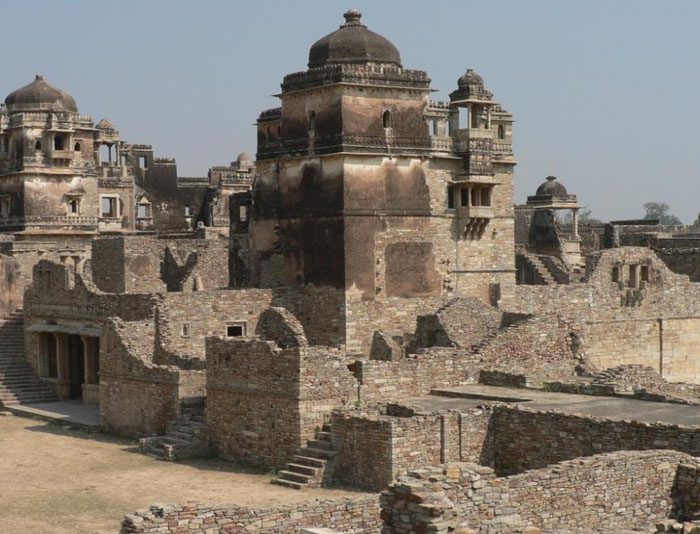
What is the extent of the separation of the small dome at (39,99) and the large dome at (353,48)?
2174 cm

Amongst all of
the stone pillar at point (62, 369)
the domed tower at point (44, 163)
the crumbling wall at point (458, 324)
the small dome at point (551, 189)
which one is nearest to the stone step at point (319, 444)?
→ the crumbling wall at point (458, 324)

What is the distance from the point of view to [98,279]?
38750mm

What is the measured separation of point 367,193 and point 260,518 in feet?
50.8

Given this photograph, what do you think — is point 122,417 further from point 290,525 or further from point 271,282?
point 290,525

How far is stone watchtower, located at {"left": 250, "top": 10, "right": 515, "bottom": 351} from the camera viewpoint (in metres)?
30.4

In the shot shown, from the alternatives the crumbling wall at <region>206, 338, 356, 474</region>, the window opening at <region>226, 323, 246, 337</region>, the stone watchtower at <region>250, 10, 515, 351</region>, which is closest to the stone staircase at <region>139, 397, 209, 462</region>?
the crumbling wall at <region>206, 338, 356, 474</region>

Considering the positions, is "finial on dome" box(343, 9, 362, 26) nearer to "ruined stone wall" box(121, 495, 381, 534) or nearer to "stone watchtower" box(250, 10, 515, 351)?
"stone watchtower" box(250, 10, 515, 351)

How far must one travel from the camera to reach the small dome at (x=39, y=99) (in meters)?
51.1

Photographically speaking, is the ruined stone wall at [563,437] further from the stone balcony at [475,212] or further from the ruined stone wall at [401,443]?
the stone balcony at [475,212]

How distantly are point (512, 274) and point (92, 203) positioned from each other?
22427mm

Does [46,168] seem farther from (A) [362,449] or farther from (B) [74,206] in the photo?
(A) [362,449]

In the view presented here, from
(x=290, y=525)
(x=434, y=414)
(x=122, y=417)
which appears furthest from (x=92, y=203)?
(x=290, y=525)

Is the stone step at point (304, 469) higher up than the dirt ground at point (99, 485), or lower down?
higher up

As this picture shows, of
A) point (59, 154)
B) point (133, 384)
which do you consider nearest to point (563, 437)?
point (133, 384)
